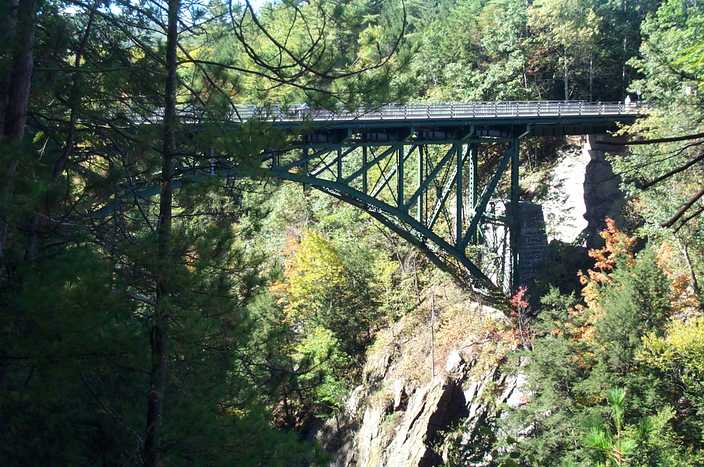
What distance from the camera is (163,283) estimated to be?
237 inches

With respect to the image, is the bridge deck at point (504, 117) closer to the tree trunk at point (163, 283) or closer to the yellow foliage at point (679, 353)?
the yellow foliage at point (679, 353)

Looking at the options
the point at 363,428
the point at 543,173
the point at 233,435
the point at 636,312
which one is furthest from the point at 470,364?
the point at 233,435

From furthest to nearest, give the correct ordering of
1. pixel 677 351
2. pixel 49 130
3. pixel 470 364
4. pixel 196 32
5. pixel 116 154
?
pixel 470 364
pixel 677 351
pixel 116 154
pixel 49 130
pixel 196 32

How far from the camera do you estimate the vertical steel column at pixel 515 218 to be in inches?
834

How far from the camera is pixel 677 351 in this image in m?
13.1

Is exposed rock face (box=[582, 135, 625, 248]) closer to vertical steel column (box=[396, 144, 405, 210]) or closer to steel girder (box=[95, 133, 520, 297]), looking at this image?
steel girder (box=[95, 133, 520, 297])

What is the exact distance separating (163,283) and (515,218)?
16.9 m

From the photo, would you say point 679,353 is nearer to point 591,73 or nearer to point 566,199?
point 566,199

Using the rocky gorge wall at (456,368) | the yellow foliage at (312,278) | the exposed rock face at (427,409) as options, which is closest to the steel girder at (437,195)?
the rocky gorge wall at (456,368)

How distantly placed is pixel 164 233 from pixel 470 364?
14.8 metres

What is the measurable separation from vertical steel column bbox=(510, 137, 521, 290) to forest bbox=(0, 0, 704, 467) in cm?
66

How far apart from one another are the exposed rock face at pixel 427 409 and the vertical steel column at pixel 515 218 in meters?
1.50

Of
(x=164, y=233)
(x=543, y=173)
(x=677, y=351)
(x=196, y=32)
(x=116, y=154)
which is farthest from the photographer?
(x=543, y=173)

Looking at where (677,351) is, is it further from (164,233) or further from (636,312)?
(164,233)
